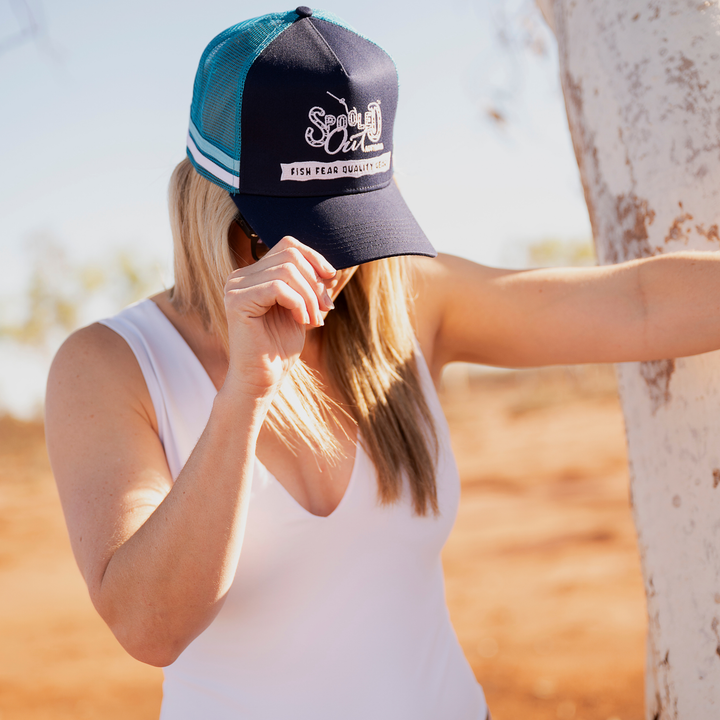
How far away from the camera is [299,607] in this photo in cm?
131

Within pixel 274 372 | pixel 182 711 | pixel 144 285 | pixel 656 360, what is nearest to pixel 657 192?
pixel 656 360

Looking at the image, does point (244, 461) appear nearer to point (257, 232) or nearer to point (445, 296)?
point (257, 232)

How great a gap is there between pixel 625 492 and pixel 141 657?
837 cm

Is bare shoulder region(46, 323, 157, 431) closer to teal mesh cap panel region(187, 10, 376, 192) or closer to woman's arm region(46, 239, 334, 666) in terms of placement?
woman's arm region(46, 239, 334, 666)

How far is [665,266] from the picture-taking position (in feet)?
4.39

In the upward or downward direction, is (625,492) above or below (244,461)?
below

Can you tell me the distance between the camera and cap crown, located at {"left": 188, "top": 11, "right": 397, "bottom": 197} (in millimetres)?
1203

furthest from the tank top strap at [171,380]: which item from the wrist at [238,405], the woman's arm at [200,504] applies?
the wrist at [238,405]

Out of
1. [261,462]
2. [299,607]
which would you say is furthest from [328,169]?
[299,607]

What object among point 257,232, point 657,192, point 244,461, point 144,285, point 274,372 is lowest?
point 144,285

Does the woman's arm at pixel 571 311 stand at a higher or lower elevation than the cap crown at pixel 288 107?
lower

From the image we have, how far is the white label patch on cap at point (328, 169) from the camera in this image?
124 cm

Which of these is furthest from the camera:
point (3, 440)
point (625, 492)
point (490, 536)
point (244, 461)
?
point (3, 440)

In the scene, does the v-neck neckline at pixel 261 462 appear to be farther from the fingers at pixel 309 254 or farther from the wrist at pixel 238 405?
the fingers at pixel 309 254
